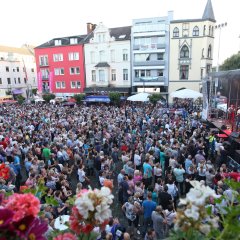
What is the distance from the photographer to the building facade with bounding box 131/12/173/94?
1480 inches

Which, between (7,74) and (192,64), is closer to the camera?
(192,64)

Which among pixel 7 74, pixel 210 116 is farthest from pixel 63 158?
pixel 7 74

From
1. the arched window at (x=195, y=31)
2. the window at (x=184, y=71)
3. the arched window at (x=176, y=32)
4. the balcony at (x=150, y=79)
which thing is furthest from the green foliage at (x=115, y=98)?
the arched window at (x=195, y=31)

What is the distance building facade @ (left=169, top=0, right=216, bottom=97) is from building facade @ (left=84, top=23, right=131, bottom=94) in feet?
24.5

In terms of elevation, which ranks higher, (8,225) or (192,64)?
(192,64)

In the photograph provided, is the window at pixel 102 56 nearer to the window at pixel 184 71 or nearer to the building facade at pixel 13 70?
the window at pixel 184 71

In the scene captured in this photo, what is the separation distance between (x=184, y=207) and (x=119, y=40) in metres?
40.8

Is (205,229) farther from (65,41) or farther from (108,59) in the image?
(65,41)

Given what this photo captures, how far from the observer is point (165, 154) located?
36.5 ft

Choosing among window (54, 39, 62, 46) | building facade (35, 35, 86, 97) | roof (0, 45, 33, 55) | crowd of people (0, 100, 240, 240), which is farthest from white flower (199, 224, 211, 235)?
roof (0, 45, 33, 55)

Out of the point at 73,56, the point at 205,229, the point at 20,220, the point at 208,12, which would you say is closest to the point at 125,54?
the point at 73,56

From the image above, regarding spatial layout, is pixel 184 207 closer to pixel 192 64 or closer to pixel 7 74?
pixel 192 64

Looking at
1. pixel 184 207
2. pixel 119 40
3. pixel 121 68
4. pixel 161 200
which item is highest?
pixel 119 40

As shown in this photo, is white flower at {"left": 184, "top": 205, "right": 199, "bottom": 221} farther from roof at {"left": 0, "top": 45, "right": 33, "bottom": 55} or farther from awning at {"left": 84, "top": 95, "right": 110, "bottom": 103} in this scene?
roof at {"left": 0, "top": 45, "right": 33, "bottom": 55}
